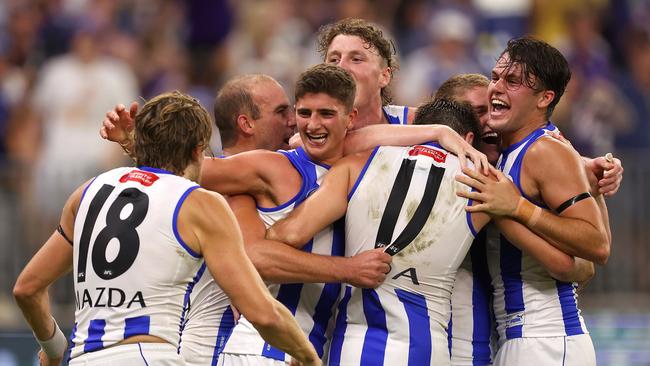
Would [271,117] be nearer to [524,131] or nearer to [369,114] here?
[369,114]

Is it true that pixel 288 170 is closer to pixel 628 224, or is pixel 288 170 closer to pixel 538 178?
pixel 538 178

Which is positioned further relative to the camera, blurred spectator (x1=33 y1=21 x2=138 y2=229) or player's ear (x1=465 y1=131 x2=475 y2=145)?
blurred spectator (x1=33 y1=21 x2=138 y2=229)

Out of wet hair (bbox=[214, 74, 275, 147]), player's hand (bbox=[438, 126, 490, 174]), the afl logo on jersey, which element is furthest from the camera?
wet hair (bbox=[214, 74, 275, 147])

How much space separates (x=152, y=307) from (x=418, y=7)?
34.9ft

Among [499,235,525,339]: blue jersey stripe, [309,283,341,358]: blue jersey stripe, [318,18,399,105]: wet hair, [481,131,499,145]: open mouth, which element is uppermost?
[318,18,399,105]: wet hair

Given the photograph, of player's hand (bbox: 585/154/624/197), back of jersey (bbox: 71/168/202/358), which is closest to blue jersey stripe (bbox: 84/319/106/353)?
back of jersey (bbox: 71/168/202/358)

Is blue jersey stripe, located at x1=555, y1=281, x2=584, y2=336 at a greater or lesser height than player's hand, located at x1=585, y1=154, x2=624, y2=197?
lesser

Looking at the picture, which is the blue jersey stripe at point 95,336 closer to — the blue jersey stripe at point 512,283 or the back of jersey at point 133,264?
the back of jersey at point 133,264

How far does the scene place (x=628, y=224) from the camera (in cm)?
1351

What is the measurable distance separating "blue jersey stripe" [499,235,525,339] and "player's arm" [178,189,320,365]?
164cm

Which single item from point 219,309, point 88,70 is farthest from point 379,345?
point 88,70

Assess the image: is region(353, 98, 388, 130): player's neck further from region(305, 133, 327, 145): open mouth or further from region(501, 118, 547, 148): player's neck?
region(501, 118, 547, 148): player's neck

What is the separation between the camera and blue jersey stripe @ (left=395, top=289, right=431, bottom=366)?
6.39m

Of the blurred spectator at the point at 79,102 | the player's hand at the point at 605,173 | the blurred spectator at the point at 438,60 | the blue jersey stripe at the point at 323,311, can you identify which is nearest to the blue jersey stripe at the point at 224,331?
the blue jersey stripe at the point at 323,311
